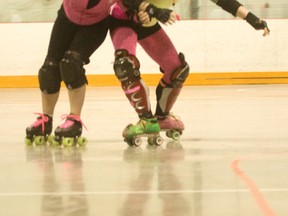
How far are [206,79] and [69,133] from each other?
26.3 feet

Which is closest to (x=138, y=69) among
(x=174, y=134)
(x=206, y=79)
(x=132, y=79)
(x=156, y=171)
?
(x=132, y=79)

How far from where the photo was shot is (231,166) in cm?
426

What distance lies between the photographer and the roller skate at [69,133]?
16.9ft

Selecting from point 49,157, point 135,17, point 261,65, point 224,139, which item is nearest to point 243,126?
point 224,139

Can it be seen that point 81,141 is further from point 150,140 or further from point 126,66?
point 126,66

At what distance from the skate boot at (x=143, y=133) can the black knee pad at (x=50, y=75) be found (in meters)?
0.56

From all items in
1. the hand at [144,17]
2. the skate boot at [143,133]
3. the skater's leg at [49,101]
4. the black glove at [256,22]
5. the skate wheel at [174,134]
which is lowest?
the skate wheel at [174,134]

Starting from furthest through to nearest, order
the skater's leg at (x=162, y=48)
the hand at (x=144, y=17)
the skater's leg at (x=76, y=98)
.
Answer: the skater's leg at (x=162, y=48) < the skater's leg at (x=76, y=98) < the hand at (x=144, y=17)

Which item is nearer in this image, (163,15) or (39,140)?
(163,15)

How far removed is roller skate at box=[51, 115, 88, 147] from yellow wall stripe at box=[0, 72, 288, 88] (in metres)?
7.73

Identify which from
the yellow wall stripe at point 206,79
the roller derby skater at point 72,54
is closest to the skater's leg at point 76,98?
the roller derby skater at point 72,54

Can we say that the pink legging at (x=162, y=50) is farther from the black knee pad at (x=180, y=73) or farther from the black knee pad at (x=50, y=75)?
the black knee pad at (x=50, y=75)

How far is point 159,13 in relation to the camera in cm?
474

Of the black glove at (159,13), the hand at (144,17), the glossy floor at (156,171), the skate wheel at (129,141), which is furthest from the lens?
the skate wheel at (129,141)
